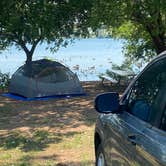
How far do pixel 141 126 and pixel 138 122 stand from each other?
0.13 metres

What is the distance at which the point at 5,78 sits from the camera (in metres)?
17.8

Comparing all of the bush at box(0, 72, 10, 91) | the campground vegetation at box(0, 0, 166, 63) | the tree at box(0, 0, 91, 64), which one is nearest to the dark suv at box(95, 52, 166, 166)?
the campground vegetation at box(0, 0, 166, 63)

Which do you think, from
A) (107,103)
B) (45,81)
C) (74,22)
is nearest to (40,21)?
(74,22)

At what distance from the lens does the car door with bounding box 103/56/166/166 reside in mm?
3145

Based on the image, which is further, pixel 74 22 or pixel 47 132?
pixel 74 22

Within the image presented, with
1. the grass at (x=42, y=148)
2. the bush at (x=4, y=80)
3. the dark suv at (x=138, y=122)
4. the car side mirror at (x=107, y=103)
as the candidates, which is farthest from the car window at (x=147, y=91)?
the bush at (x=4, y=80)

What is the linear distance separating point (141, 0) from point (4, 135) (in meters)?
7.42

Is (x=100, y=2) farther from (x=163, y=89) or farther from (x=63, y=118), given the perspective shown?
(x=163, y=89)

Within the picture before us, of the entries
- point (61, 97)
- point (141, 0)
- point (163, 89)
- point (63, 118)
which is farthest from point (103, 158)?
point (141, 0)

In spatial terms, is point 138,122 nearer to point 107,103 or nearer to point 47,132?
point 107,103

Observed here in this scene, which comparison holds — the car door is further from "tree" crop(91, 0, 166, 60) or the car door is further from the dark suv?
"tree" crop(91, 0, 166, 60)

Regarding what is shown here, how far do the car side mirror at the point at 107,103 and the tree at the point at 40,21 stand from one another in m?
11.9

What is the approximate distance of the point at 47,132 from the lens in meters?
9.55

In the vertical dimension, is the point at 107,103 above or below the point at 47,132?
above
